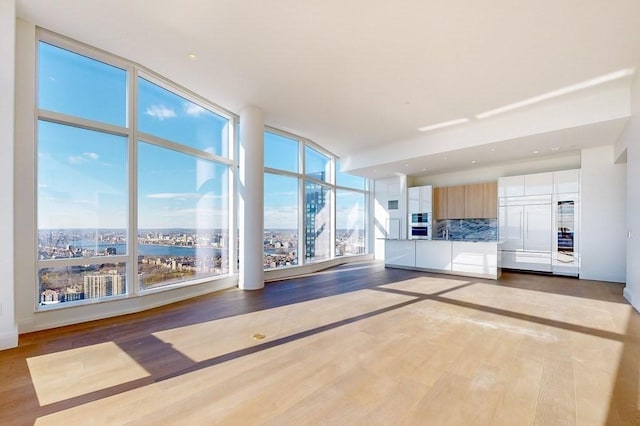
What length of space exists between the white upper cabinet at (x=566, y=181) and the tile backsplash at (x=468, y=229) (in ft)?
5.79

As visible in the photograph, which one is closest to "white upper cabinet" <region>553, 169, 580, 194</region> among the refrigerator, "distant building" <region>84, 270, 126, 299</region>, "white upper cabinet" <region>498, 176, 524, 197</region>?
the refrigerator

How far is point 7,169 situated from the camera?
9.24 feet

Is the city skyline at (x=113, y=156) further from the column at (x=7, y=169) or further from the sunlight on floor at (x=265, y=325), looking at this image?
the sunlight on floor at (x=265, y=325)

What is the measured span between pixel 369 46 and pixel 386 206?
7.05 m

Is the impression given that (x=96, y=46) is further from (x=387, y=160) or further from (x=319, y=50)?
(x=387, y=160)

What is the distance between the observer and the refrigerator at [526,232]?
6848 mm

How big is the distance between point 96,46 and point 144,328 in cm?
369

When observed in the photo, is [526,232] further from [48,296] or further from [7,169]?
[7,169]

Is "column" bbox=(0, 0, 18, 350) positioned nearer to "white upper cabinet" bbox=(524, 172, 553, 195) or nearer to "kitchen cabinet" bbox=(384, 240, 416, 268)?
"kitchen cabinet" bbox=(384, 240, 416, 268)

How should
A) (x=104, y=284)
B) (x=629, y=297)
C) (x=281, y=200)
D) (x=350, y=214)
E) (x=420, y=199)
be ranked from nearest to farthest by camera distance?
(x=104, y=284) < (x=629, y=297) < (x=281, y=200) < (x=420, y=199) < (x=350, y=214)

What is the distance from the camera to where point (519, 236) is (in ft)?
23.9

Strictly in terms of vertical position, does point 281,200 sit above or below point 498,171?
below

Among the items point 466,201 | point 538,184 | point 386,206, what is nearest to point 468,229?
point 466,201

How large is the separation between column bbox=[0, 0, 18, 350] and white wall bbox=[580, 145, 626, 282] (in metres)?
9.64
